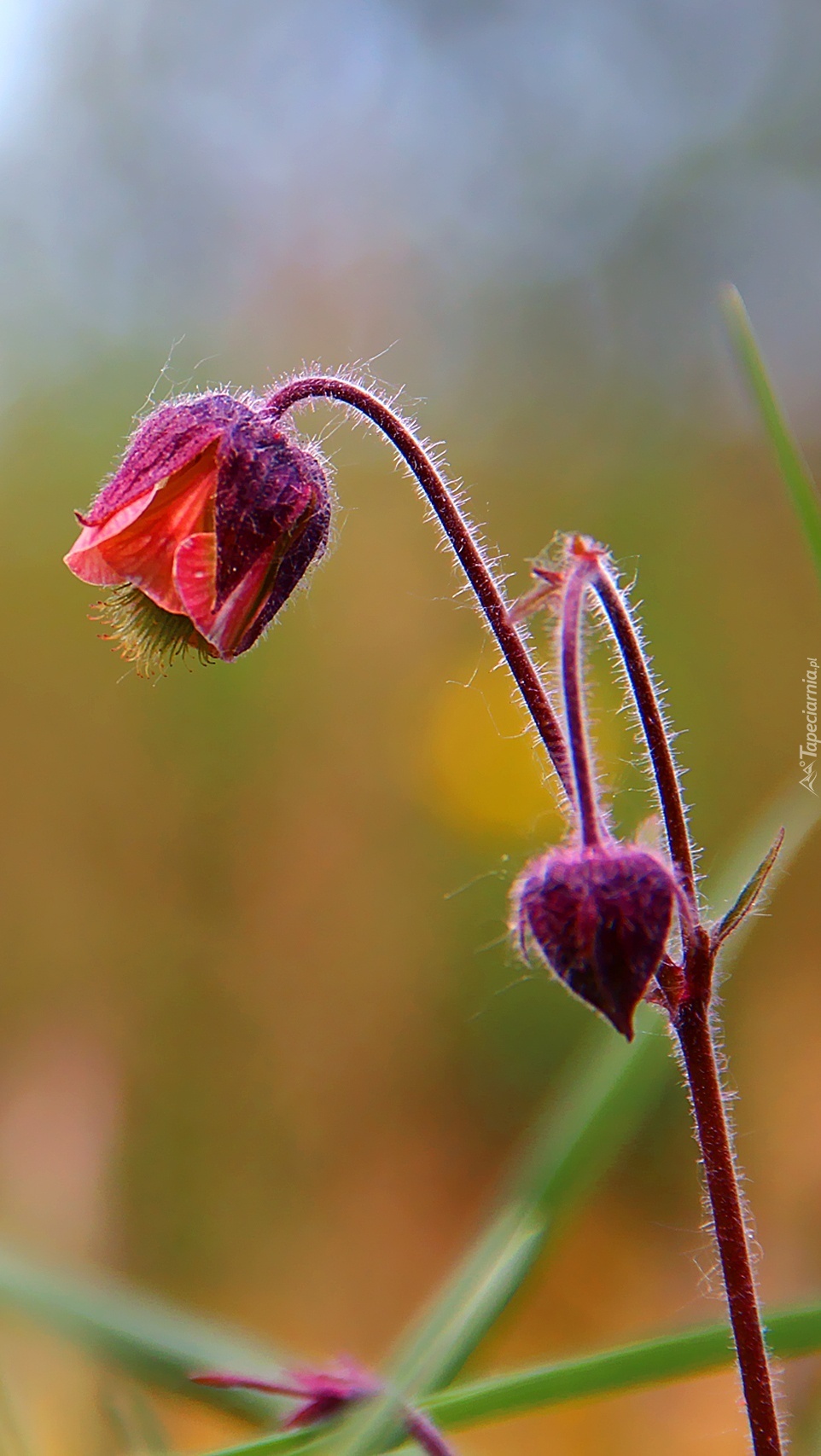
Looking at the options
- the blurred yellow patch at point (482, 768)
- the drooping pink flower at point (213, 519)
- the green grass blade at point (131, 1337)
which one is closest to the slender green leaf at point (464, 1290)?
the green grass blade at point (131, 1337)

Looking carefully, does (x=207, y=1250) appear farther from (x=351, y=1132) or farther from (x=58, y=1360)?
(x=58, y=1360)

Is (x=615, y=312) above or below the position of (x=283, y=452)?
above

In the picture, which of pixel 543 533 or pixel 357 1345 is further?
pixel 543 533

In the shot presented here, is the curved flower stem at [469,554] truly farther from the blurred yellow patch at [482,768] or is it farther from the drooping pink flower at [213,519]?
the blurred yellow patch at [482,768]

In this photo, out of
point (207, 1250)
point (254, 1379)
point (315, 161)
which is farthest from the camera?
point (315, 161)

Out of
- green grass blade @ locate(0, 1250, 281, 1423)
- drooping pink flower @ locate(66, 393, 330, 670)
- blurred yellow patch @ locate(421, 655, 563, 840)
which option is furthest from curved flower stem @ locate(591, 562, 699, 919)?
blurred yellow patch @ locate(421, 655, 563, 840)

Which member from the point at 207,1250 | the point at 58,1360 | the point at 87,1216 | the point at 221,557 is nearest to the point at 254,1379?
the point at 221,557
